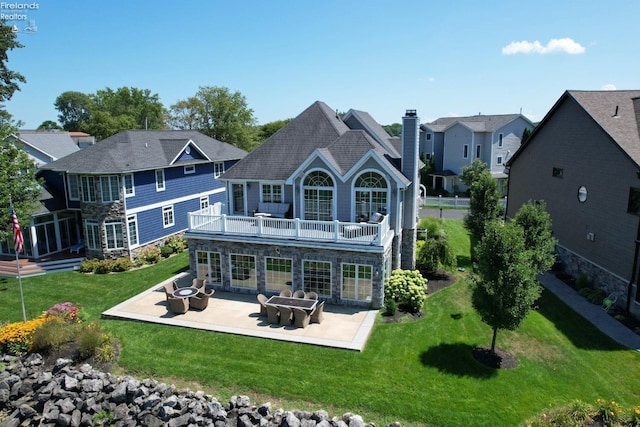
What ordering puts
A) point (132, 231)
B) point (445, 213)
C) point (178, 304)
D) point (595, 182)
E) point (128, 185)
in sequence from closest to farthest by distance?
point (178, 304), point (595, 182), point (128, 185), point (132, 231), point (445, 213)

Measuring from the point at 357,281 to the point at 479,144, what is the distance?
1358 inches

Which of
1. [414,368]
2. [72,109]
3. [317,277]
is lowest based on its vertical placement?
[414,368]

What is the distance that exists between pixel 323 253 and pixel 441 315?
540 centimetres

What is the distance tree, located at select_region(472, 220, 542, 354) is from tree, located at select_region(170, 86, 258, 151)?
49.7m

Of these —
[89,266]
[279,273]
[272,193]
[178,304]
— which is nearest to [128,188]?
[89,266]

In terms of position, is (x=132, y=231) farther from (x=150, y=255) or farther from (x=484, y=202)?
(x=484, y=202)

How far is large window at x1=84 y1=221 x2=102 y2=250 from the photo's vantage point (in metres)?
23.6

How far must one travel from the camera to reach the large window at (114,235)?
23.5 metres

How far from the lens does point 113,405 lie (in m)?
12.3

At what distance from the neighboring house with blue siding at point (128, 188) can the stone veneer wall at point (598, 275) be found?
23.6 m

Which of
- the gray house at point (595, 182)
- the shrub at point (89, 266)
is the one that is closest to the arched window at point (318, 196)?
the shrub at point (89, 266)

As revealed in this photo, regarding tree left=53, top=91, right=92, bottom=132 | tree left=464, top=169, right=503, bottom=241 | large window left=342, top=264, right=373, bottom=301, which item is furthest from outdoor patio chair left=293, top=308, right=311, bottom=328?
tree left=53, top=91, right=92, bottom=132

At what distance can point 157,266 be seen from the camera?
23688 millimetres

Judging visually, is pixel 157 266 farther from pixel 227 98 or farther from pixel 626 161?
pixel 227 98
